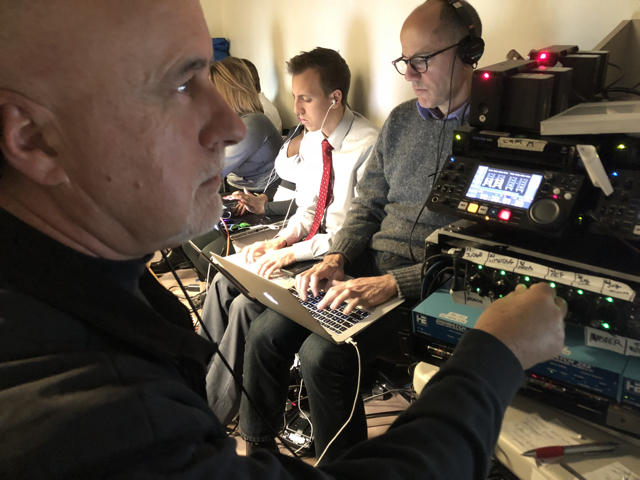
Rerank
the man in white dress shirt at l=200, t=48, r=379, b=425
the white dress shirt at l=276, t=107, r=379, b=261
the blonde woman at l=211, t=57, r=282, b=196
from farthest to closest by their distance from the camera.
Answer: the blonde woman at l=211, t=57, r=282, b=196
the white dress shirt at l=276, t=107, r=379, b=261
the man in white dress shirt at l=200, t=48, r=379, b=425

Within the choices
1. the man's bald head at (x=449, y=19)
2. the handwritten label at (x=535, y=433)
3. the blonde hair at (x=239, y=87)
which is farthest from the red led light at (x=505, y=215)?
the blonde hair at (x=239, y=87)

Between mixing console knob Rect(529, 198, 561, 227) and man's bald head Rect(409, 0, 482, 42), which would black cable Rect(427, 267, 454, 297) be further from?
man's bald head Rect(409, 0, 482, 42)

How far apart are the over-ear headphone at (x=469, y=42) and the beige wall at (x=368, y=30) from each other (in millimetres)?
329

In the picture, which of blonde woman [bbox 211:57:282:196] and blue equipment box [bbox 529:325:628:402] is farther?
blonde woman [bbox 211:57:282:196]

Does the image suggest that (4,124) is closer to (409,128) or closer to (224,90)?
(409,128)

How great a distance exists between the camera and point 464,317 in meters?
0.84

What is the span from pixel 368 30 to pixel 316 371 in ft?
5.28

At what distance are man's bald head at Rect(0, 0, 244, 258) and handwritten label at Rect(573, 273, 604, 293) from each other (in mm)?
633

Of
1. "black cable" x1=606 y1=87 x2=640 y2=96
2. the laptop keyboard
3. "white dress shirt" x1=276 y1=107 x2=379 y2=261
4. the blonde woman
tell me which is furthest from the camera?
the blonde woman

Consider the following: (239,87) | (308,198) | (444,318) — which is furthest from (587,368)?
(239,87)

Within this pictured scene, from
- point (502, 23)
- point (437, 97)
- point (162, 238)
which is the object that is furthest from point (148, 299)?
point (502, 23)

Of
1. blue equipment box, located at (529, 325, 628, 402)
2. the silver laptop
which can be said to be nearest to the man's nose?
the silver laptop

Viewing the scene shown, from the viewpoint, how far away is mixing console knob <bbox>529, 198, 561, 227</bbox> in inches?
30.4

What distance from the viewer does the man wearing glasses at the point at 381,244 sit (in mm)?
1236
